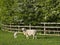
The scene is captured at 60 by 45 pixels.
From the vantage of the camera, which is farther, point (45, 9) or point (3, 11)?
point (3, 11)

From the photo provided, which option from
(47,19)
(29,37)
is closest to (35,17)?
(47,19)

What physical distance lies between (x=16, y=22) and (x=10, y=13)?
46.4 inches

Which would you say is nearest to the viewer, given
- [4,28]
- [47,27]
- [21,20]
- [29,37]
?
[29,37]

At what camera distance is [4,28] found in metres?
33.7

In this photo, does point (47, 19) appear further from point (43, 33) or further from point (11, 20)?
point (11, 20)

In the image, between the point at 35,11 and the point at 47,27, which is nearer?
the point at 47,27

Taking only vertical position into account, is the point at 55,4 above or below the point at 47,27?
above

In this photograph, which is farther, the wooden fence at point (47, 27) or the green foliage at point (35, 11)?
the green foliage at point (35, 11)

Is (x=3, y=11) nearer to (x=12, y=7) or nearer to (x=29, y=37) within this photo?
(x=12, y=7)

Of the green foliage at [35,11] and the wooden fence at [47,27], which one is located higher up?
the green foliage at [35,11]

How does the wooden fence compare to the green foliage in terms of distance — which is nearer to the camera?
the wooden fence

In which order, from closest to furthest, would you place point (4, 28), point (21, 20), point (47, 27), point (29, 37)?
point (29, 37) < point (47, 27) < point (21, 20) < point (4, 28)

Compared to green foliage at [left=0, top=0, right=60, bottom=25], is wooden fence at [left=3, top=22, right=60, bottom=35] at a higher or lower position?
lower

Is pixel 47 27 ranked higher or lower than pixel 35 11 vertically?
lower
